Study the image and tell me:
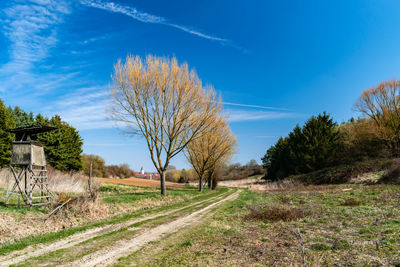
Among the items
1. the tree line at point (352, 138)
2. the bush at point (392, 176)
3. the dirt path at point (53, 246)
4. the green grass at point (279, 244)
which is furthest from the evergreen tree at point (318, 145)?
the dirt path at point (53, 246)

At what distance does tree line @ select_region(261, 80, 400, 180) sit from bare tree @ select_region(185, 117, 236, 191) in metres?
17.4

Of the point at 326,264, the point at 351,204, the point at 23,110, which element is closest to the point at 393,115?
the point at 351,204

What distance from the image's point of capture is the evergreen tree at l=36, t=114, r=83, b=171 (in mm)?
33938

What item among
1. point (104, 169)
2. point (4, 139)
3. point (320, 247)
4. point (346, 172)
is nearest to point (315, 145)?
point (346, 172)

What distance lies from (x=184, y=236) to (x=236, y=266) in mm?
3008

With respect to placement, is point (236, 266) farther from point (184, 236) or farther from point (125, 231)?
point (125, 231)

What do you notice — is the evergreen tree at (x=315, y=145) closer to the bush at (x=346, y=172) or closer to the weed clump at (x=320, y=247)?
the bush at (x=346, y=172)

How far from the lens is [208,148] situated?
32250 millimetres

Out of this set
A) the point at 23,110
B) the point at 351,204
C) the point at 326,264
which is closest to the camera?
the point at 326,264

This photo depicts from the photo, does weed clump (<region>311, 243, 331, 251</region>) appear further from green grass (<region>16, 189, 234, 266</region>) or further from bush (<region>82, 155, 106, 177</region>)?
bush (<region>82, 155, 106, 177</region>)

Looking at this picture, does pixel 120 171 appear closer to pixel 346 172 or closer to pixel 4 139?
pixel 4 139

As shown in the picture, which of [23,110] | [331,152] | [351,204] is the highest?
[23,110]

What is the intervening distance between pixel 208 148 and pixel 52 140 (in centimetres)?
2235

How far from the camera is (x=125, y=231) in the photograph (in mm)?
8164
